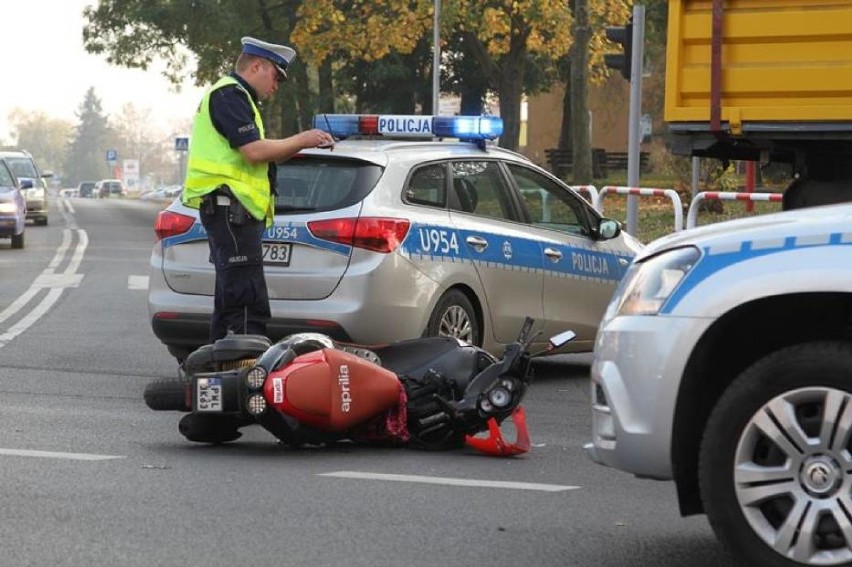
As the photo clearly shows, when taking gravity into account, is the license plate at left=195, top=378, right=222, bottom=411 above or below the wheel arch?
below

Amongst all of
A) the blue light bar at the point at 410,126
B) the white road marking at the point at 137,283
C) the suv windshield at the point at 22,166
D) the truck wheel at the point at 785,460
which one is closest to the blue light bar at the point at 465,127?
the blue light bar at the point at 410,126

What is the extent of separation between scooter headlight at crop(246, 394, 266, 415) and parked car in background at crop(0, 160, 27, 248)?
2163 cm

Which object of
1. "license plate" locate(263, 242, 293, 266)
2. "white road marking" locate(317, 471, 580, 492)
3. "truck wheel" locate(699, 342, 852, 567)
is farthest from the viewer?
"license plate" locate(263, 242, 293, 266)

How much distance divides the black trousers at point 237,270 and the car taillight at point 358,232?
0.80m

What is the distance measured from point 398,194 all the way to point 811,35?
7.74 feet

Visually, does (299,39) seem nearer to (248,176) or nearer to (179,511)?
(248,176)

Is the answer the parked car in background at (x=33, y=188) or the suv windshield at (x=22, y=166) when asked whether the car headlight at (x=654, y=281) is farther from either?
the suv windshield at (x=22, y=166)

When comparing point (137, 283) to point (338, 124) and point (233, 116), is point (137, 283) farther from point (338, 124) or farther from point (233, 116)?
point (233, 116)

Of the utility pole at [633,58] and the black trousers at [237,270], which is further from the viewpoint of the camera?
the utility pole at [633,58]

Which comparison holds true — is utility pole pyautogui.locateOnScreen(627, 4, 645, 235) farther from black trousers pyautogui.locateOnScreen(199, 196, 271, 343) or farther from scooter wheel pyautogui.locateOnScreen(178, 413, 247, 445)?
scooter wheel pyautogui.locateOnScreen(178, 413, 247, 445)

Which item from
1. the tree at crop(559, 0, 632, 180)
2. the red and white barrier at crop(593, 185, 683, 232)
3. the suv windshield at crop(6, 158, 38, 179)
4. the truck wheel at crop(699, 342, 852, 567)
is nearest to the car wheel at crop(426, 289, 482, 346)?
the truck wheel at crop(699, 342, 852, 567)

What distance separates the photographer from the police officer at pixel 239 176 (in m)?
8.62

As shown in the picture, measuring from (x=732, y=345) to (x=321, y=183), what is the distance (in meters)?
4.76

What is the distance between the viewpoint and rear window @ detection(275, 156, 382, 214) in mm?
9711
